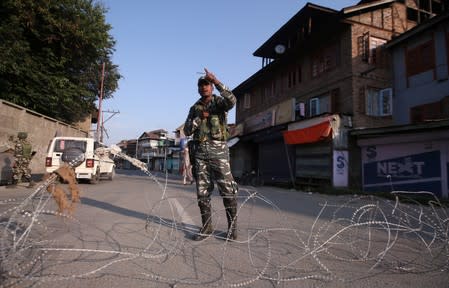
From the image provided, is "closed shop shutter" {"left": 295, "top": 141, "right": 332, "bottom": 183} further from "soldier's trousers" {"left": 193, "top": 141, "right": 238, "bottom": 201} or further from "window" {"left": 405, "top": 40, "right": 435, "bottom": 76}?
"soldier's trousers" {"left": 193, "top": 141, "right": 238, "bottom": 201}

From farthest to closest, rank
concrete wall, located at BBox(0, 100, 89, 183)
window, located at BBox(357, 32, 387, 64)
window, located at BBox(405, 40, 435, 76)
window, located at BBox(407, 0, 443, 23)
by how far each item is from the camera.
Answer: window, located at BBox(407, 0, 443, 23), window, located at BBox(357, 32, 387, 64), window, located at BBox(405, 40, 435, 76), concrete wall, located at BBox(0, 100, 89, 183)

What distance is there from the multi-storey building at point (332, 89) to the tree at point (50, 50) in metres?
13.1

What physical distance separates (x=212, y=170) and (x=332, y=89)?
15890mm

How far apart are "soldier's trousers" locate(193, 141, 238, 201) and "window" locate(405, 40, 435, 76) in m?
15.3

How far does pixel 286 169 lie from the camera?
20.4 meters

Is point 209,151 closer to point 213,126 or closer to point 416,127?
point 213,126

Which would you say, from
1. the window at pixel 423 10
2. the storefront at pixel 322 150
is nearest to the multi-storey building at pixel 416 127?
the storefront at pixel 322 150

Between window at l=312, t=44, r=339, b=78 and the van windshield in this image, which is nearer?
the van windshield

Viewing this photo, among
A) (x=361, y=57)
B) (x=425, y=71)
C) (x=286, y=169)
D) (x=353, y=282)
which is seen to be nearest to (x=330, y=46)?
(x=361, y=57)

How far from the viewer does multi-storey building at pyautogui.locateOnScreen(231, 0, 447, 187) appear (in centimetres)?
1670

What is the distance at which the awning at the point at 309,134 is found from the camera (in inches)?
639

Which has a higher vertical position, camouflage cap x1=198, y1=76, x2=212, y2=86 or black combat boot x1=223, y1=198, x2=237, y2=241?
camouflage cap x1=198, y1=76, x2=212, y2=86

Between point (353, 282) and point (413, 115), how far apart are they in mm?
16606

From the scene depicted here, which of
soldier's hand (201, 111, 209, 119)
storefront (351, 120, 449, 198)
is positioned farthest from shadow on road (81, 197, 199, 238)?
storefront (351, 120, 449, 198)
